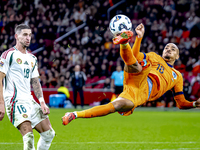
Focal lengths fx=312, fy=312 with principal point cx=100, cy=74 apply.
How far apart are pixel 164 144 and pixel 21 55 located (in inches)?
150

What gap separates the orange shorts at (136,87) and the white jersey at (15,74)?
155 cm

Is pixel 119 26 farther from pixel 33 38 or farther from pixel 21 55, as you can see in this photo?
pixel 33 38

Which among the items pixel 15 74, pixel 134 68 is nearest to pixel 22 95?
pixel 15 74

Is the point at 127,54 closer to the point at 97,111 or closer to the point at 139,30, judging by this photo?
the point at 139,30

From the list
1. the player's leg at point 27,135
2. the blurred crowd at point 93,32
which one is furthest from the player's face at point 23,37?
the blurred crowd at point 93,32

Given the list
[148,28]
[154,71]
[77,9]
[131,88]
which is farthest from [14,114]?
[77,9]

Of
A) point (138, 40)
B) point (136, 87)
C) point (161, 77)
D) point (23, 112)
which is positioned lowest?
point (23, 112)

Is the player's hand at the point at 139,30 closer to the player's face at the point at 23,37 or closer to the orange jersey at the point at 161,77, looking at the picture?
the orange jersey at the point at 161,77

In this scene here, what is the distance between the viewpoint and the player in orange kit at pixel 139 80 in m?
4.59

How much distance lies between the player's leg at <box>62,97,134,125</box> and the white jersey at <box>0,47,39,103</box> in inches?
28.4

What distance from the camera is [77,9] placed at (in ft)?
62.1

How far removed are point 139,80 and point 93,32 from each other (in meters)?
13.0

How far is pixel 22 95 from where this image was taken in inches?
169

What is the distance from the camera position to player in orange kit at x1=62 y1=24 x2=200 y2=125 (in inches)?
181
